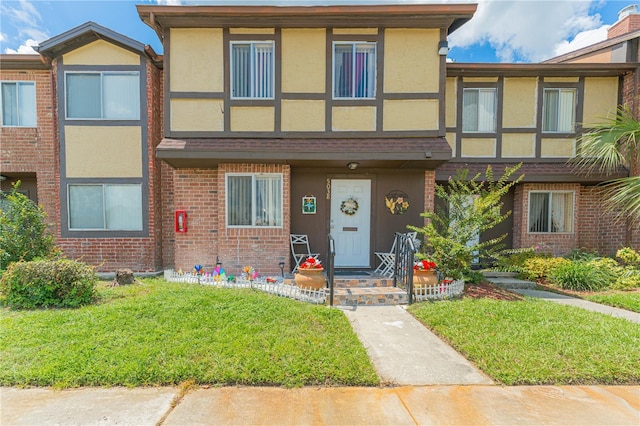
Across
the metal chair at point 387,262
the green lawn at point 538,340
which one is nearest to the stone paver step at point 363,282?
the metal chair at point 387,262

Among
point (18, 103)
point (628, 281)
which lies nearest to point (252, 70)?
point (18, 103)

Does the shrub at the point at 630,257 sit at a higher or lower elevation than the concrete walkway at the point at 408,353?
higher

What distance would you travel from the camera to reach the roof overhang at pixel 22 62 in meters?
7.67

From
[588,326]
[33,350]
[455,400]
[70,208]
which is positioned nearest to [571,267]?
[588,326]

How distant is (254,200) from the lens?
7.02m

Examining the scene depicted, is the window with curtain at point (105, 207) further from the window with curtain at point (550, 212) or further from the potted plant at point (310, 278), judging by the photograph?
the window with curtain at point (550, 212)

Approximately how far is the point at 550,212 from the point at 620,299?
3.53 metres

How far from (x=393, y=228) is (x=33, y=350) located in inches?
268

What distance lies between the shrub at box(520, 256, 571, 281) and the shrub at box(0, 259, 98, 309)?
9.72m

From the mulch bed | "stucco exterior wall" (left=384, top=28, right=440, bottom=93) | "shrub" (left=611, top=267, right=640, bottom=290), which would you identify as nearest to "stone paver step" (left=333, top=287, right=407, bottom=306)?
the mulch bed

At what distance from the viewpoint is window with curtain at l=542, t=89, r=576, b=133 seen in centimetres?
820

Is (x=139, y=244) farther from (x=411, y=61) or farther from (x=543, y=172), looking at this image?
(x=543, y=172)

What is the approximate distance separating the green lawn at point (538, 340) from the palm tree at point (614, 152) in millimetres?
4152

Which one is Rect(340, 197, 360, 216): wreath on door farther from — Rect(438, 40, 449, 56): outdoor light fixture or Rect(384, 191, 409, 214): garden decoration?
Rect(438, 40, 449, 56): outdoor light fixture
